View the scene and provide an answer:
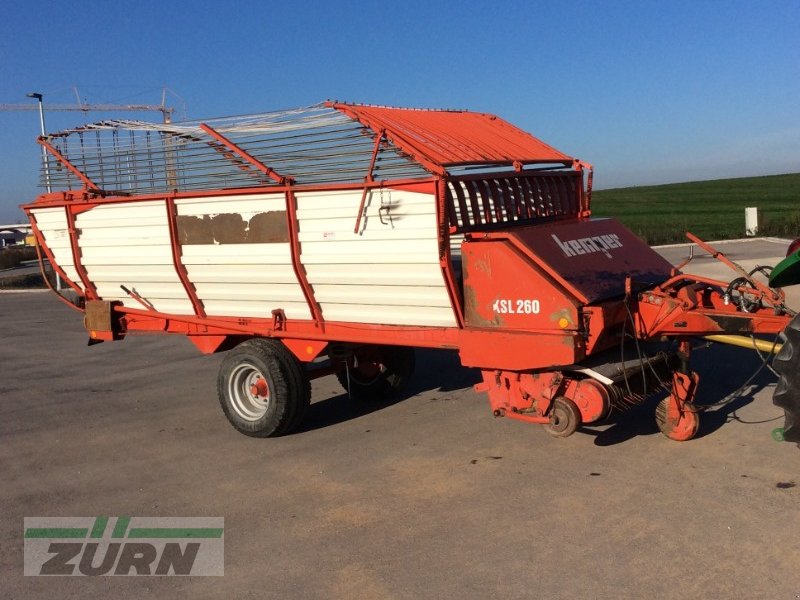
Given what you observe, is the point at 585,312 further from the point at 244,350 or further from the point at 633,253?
the point at 244,350

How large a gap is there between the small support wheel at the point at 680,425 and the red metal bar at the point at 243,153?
3440 mm

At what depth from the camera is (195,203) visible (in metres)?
6.85

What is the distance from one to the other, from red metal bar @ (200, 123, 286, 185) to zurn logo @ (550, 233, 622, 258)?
223cm

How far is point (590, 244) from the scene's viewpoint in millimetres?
6207

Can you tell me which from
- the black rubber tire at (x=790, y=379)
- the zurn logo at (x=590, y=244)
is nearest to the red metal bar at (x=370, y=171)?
the zurn logo at (x=590, y=244)

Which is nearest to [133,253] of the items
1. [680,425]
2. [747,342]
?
[680,425]

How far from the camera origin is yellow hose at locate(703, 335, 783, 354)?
518 centimetres

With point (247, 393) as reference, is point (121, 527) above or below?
below

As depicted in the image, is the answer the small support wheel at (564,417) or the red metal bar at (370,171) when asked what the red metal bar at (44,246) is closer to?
the red metal bar at (370,171)

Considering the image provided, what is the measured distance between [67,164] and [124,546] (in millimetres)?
4448

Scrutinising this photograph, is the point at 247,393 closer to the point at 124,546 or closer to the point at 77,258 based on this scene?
the point at 77,258

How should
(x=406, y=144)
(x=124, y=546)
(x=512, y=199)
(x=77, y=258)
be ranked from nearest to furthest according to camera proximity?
(x=124, y=546) < (x=406, y=144) < (x=512, y=199) < (x=77, y=258)

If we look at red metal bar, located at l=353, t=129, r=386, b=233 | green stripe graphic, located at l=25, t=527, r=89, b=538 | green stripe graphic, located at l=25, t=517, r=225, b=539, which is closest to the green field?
red metal bar, located at l=353, t=129, r=386, b=233

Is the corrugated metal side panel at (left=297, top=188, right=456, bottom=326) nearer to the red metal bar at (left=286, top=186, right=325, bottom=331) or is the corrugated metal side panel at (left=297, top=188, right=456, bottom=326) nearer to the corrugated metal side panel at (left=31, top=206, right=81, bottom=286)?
the red metal bar at (left=286, top=186, right=325, bottom=331)
